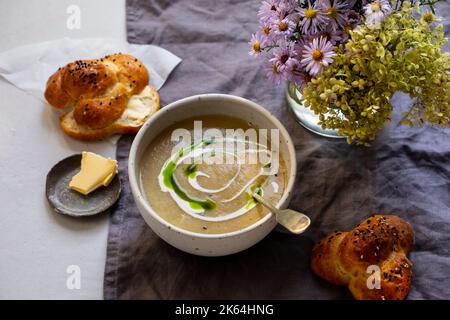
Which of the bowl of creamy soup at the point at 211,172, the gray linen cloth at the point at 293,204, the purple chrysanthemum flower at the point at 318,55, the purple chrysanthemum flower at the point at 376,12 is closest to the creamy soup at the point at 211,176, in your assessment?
the bowl of creamy soup at the point at 211,172

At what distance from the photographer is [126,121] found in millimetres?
1448

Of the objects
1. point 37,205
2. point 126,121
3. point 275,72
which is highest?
point 275,72

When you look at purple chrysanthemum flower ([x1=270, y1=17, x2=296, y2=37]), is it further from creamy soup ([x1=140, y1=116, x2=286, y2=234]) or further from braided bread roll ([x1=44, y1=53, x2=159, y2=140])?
braided bread roll ([x1=44, y1=53, x2=159, y2=140])

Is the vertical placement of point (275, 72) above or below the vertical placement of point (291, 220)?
above

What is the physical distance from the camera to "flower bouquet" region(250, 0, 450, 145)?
1.09m

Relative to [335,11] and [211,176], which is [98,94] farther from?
[335,11]

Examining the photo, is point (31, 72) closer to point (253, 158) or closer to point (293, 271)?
point (253, 158)

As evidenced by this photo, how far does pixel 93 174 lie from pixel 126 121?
0.61ft

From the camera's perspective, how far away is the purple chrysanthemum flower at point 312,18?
45.1 inches

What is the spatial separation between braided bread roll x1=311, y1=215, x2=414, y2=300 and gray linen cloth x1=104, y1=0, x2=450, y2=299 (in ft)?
0.16

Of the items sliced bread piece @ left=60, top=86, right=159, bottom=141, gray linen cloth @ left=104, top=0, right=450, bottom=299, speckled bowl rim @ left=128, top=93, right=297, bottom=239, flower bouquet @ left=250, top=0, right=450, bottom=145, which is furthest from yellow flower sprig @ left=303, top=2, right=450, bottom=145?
sliced bread piece @ left=60, top=86, right=159, bottom=141

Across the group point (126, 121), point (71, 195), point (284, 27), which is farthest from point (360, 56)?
point (71, 195)
